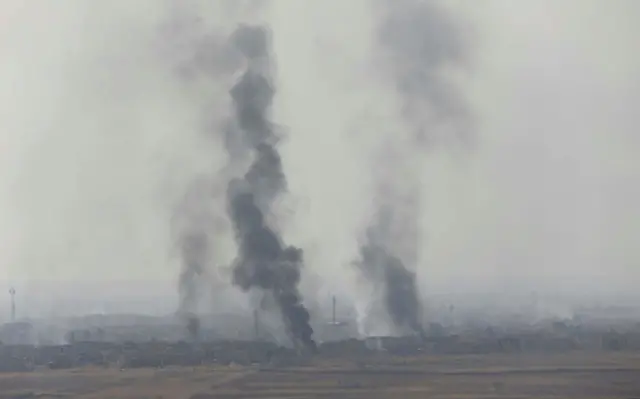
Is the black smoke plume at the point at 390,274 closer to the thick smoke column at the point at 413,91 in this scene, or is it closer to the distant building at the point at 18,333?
the thick smoke column at the point at 413,91

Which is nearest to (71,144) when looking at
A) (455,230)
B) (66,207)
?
(66,207)

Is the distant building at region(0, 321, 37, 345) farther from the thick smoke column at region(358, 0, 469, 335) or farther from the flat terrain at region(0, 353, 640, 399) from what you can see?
the thick smoke column at region(358, 0, 469, 335)

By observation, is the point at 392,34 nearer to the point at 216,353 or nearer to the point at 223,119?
the point at 223,119

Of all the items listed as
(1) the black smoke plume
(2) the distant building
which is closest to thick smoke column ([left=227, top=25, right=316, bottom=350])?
(1) the black smoke plume

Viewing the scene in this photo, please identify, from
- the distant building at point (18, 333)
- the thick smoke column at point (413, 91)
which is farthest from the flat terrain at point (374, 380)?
the thick smoke column at point (413, 91)

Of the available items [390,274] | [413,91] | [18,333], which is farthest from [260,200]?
[18,333]
